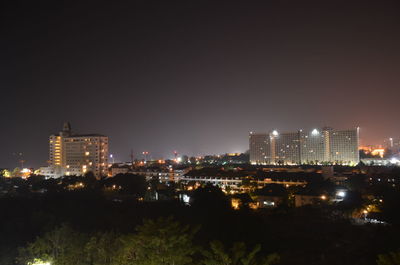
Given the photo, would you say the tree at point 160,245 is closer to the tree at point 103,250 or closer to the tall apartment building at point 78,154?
the tree at point 103,250

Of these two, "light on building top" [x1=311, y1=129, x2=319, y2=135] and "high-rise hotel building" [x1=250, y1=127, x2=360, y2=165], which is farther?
"light on building top" [x1=311, y1=129, x2=319, y2=135]

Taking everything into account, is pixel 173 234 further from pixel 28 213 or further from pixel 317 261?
pixel 28 213

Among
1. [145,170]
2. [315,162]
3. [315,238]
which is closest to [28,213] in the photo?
[315,238]

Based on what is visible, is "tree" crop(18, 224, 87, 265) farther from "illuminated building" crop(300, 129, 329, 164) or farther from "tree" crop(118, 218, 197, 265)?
"illuminated building" crop(300, 129, 329, 164)

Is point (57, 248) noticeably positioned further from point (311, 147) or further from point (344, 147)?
point (311, 147)

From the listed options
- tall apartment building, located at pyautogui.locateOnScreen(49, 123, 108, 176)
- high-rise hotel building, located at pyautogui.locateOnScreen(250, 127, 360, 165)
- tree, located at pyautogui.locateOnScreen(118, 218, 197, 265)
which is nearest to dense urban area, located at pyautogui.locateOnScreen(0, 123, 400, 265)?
tree, located at pyautogui.locateOnScreen(118, 218, 197, 265)

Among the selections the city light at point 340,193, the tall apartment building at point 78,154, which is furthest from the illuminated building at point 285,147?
the city light at point 340,193
